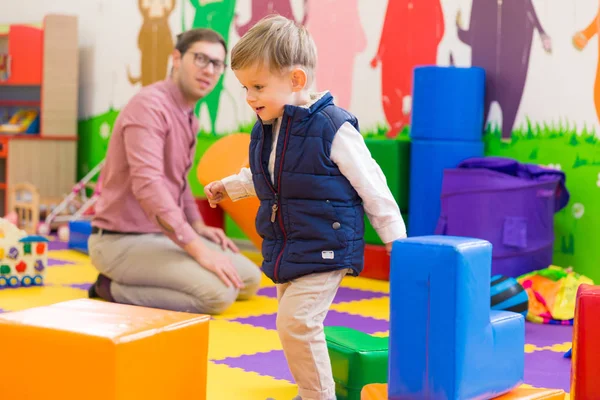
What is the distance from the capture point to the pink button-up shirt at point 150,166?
3537 millimetres

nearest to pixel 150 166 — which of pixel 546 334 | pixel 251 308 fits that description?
pixel 251 308

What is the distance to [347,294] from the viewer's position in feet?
13.8

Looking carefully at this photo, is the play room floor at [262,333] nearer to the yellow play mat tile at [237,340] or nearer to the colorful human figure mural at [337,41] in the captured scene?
the yellow play mat tile at [237,340]

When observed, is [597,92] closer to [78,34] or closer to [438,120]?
[438,120]

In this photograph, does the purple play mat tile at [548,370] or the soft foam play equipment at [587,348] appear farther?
the purple play mat tile at [548,370]

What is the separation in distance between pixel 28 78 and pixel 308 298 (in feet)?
17.5

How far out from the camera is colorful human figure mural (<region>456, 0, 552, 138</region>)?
4441mm

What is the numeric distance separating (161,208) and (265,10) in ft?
8.62

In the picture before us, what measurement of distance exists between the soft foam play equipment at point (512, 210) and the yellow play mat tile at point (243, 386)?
1.75m

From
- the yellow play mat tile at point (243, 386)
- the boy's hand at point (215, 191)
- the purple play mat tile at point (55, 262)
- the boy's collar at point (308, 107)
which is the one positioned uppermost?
the boy's collar at point (308, 107)

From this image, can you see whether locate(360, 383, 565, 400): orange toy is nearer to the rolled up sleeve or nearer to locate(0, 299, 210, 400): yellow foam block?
locate(0, 299, 210, 400): yellow foam block

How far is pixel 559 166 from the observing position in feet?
14.2

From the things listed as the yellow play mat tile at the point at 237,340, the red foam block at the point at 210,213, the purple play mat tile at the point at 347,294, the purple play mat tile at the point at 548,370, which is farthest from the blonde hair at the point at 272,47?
the red foam block at the point at 210,213

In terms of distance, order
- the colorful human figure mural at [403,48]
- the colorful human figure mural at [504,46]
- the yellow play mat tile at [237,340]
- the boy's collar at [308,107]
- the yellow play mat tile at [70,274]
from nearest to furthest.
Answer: the boy's collar at [308,107] → the yellow play mat tile at [237,340] → the yellow play mat tile at [70,274] → the colorful human figure mural at [504,46] → the colorful human figure mural at [403,48]
